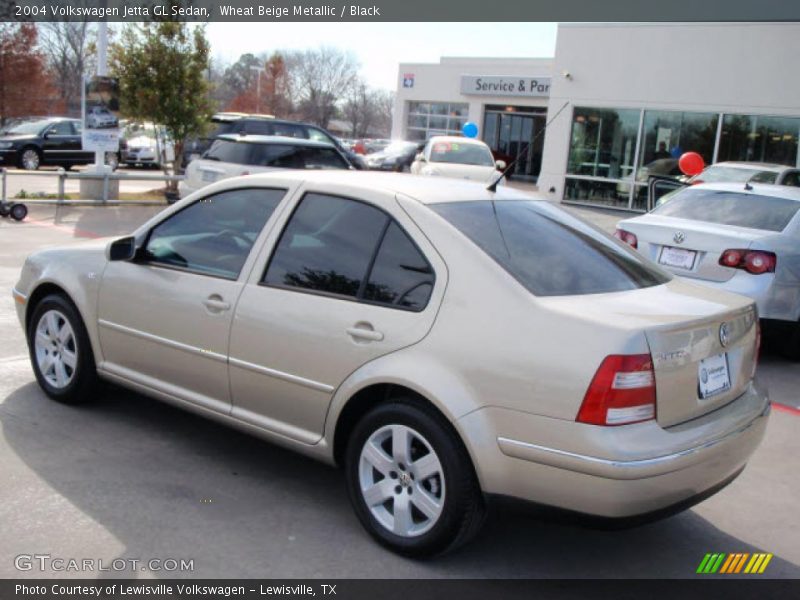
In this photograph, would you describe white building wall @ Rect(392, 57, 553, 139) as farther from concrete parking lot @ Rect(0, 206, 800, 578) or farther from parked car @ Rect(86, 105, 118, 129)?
concrete parking lot @ Rect(0, 206, 800, 578)

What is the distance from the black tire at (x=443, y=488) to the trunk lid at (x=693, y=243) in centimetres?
438

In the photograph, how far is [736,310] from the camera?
12.8 ft

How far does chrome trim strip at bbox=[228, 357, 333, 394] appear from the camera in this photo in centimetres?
391

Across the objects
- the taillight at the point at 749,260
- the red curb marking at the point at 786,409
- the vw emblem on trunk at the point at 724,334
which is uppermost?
the vw emblem on trunk at the point at 724,334

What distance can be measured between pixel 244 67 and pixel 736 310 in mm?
86219

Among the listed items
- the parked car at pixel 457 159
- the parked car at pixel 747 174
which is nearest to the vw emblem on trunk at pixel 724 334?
the parked car at pixel 747 174

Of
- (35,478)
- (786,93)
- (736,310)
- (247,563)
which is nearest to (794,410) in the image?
(736,310)

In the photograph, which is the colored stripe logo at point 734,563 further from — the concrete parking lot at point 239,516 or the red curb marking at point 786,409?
the red curb marking at point 786,409

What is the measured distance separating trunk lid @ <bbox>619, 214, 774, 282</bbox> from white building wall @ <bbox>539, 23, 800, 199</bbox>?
14925 mm

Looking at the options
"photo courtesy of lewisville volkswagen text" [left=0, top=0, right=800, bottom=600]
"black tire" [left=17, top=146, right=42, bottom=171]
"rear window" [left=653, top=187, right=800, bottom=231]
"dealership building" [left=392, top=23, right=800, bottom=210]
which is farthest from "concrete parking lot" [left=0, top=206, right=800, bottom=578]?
"black tire" [left=17, top=146, right=42, bottom=171]

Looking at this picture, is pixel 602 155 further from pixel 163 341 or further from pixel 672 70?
pixel 163 341

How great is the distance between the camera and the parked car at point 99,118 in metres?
16.8

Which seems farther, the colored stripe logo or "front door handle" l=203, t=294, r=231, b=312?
"front door handle" l=203, t=294, r=231, b=312

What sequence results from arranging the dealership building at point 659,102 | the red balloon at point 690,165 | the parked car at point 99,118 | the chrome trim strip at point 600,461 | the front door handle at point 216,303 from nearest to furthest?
1. the chrome trim strip at point 600,461
2. the front door handle at point 216,303
3. the parked car at point 99,118
4. the red balloon at point 690,165
5. the dealership building at point 659,102
